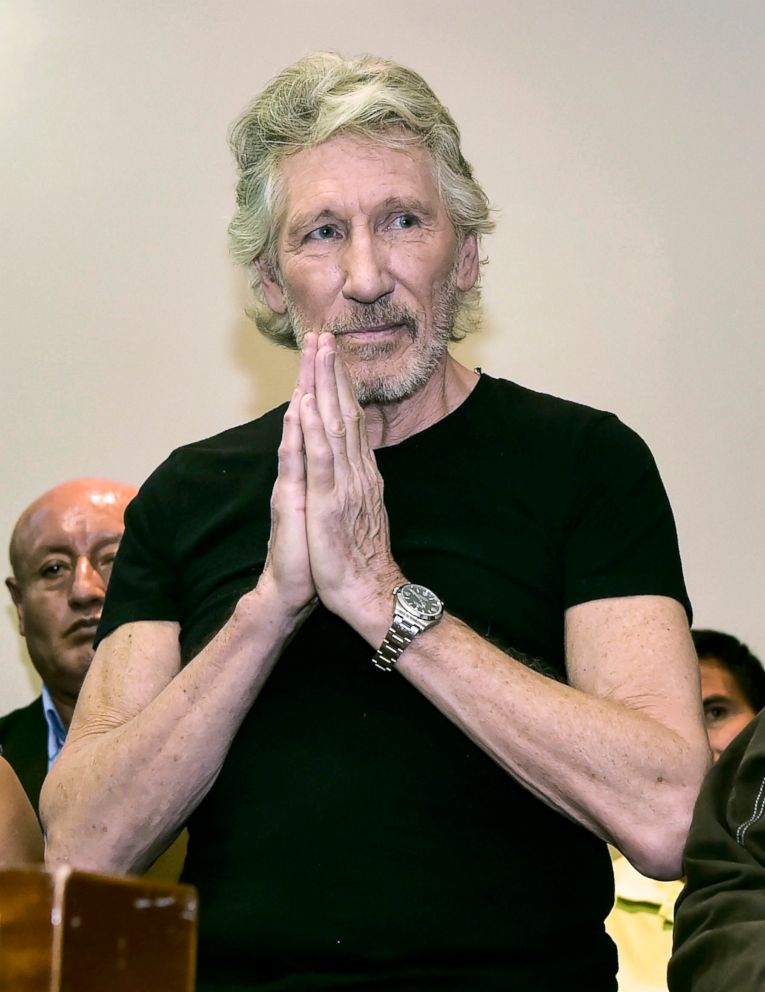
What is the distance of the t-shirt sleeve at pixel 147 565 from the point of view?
1.88m

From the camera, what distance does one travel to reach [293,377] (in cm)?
343

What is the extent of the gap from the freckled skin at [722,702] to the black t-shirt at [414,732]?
4.43ft

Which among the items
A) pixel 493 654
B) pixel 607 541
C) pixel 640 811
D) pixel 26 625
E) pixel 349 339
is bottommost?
pixel 26 625

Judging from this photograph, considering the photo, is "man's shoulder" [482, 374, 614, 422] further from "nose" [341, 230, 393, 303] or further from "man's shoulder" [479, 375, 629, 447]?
"nose" [341, 230, 393, 303]

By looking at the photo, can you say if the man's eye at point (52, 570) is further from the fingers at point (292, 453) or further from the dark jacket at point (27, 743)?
the fingers at point (292, 453)

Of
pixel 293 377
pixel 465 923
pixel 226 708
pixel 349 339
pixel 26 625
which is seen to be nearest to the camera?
pixel 465 923

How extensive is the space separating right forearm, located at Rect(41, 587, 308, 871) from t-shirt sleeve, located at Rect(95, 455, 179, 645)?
0.55 ft

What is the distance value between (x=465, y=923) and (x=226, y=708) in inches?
13.6

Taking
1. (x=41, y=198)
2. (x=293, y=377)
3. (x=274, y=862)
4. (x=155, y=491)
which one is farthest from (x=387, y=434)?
(x=41, y=198)

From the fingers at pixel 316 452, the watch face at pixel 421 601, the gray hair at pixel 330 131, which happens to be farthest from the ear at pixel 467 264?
the watch face at pixel 421 601

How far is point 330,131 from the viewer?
192cm

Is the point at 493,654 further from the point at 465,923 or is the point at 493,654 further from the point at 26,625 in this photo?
the point at 26,625

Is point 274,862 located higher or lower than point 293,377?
lower

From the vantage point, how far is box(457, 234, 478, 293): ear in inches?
79.4
